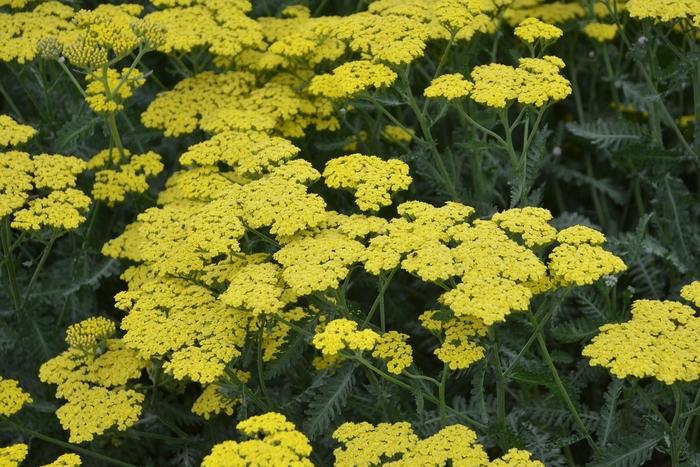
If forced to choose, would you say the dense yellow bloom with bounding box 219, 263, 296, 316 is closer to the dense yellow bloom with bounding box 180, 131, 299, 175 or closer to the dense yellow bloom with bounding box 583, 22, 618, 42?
the dense yellow bloom with bounding box 180, 131, 299, 175

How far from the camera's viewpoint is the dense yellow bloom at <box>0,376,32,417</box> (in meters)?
4.67

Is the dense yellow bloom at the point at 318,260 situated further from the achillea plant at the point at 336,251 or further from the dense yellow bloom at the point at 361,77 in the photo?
the dense yellow bloom at the point at 361,77

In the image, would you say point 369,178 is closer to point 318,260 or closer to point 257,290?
point 318,260

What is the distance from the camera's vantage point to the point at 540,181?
743 centimetres

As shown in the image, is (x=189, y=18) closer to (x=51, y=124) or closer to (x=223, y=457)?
(x=51, y=124)

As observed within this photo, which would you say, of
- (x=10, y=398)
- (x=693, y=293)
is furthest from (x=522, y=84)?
(x=10, y=398)

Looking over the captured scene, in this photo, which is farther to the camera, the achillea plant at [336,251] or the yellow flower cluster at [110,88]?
the yellow flower cluster at [110,88]

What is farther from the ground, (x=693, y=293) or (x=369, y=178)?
(x=369, y=178)

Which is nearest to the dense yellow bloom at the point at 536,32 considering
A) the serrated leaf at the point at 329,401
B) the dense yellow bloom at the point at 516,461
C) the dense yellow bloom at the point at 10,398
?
the serrated leaf at the point at 329,401

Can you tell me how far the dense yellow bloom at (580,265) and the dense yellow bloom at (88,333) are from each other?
2.35 m

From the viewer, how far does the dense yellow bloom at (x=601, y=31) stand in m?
6.63

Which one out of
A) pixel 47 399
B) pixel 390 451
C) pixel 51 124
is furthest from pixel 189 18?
pixel 390 451

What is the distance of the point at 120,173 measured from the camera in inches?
230

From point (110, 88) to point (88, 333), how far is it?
1741 millimetres
